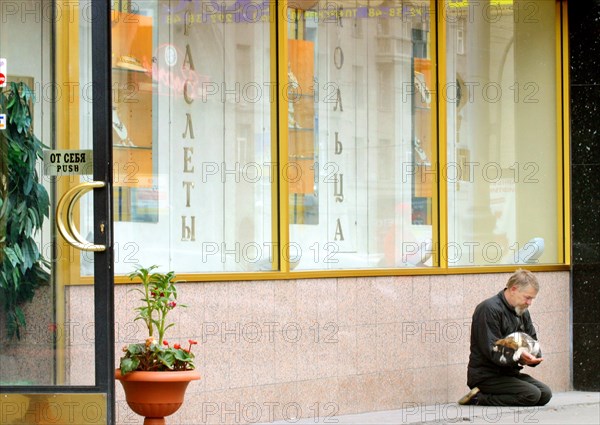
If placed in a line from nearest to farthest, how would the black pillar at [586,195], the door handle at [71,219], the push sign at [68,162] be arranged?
the door handle at [71,219] < the push sign at [68,162] < the black pillar at [586,195]

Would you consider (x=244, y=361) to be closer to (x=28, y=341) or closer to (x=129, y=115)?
(x=129, y=115)

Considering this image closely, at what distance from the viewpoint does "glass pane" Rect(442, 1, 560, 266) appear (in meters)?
10.8

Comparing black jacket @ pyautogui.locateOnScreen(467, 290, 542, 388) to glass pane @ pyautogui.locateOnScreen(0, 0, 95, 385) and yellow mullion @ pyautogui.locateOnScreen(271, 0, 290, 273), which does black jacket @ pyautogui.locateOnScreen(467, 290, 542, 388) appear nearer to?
yellow mullion @ pyautogui.locateOnScreen(271, 0, 290, 273)

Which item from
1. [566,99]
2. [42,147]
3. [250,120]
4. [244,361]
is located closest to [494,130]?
[566,99]

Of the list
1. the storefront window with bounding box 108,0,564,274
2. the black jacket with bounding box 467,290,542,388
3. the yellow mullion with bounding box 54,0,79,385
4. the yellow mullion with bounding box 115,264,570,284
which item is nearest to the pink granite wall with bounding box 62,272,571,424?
→ the yellow mullion with bounding box 115,264,570,284

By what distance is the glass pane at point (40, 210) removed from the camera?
262 inches

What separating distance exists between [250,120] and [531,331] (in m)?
2.82

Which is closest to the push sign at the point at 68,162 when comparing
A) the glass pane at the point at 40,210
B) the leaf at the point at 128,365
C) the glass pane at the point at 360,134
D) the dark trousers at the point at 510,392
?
the glass pane at the point at 40,210

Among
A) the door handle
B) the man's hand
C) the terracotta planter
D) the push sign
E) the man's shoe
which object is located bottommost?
the man's shoe

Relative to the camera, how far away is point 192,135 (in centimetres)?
921

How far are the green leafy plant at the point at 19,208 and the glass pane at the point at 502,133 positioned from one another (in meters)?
4.77

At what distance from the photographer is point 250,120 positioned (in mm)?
9492

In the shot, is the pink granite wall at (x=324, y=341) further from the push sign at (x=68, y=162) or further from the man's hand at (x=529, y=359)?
the push sign at (x=68, y=162)

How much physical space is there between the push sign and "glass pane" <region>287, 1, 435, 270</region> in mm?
3248
